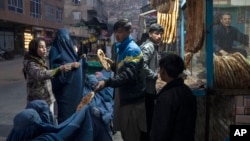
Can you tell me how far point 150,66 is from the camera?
445 centimetres

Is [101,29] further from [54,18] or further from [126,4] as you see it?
[54,18]

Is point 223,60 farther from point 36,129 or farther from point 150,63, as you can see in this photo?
point 36,129

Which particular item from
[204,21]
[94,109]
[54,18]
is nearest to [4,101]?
[94,109]

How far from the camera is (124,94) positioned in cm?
367

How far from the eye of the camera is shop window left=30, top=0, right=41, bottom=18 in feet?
136

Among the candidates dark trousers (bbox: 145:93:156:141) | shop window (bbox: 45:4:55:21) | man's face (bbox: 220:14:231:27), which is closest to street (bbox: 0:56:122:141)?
dark trousers (bbox: 145:93:156:141)

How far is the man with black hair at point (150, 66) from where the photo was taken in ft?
13.4

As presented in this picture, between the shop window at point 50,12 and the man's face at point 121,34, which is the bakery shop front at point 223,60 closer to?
the man's face at point 121,34

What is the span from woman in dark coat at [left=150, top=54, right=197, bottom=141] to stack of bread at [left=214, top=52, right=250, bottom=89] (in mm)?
771

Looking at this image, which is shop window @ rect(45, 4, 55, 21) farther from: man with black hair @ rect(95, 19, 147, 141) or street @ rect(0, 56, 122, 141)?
man with black hair @ rect(95, 19, 147, 141)

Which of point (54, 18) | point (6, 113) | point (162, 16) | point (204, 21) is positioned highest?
point (54, 18)

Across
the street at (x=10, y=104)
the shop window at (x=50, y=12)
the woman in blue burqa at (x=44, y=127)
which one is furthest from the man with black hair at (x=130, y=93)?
the shop window at (x=50, y=12)

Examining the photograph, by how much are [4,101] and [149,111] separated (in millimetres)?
6491

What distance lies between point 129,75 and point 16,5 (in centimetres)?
3575
